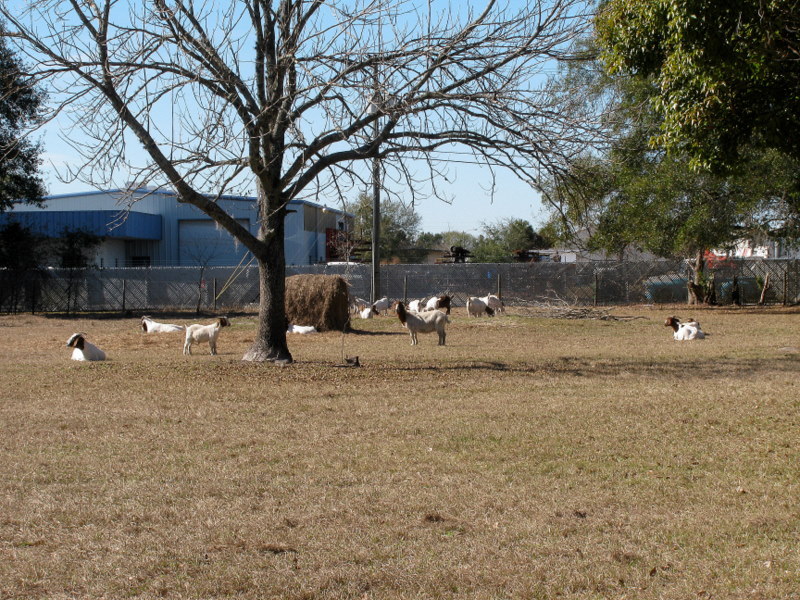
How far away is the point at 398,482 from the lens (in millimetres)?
6438

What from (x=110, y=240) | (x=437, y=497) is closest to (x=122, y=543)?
(x=437, y=497)

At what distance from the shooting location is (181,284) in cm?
3447

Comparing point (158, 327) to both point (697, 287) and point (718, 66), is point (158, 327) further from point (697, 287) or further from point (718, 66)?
point (697, 287)

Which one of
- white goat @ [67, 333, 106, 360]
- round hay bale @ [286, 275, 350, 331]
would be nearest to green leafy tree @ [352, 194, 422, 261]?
round hay bale @ [286, 275, 350, 331]

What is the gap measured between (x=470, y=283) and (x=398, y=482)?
29.3 metres

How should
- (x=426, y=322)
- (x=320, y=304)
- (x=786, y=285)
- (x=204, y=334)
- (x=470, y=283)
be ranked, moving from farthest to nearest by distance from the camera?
(x=470, y=283) < (x=786, y=285) < (x=320, y=304) < (x=426, y=322) < (x=204, y=334)

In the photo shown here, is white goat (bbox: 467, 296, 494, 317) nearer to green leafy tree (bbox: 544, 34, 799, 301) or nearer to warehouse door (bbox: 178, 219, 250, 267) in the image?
green leafy tree (bbox: 544, 34, 799, 301)

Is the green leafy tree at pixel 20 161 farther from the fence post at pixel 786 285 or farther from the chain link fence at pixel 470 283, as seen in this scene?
the fence post at pixel 786 285

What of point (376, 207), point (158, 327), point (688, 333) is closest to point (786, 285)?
point (688, 333)

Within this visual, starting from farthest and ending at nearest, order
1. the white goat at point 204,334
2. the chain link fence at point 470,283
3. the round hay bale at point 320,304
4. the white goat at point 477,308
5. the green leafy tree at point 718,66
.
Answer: the chain link fence at point 470,283
the white goat at point 477,308
the round hay bale at point 320,304
the white goat at point 204,334
the green leafy tree at point 718,66

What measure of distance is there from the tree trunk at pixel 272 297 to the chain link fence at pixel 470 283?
1941 cm

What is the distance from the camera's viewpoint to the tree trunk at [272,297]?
535 inches

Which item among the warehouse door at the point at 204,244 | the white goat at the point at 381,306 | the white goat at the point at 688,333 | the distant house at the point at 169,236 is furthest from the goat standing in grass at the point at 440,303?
the warehouse door at the point at 204,244

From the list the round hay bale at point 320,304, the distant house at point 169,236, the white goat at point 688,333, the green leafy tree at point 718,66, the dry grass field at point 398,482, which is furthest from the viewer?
Answer: the distant house at point 169,236
